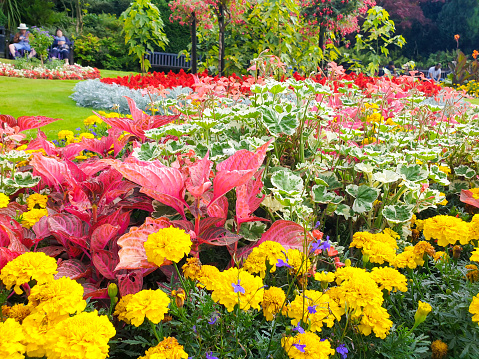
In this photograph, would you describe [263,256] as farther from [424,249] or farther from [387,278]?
[424,249]

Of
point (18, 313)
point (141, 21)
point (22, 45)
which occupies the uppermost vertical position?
point (141, 21)

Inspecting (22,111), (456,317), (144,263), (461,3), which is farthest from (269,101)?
(461,3)

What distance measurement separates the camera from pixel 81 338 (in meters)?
0.73

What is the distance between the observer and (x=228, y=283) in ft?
2.95

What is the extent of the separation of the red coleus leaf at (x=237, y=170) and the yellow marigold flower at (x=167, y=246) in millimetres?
365

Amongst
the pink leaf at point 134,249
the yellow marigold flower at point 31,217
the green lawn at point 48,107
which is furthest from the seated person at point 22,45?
the pink leaf at point 134,249

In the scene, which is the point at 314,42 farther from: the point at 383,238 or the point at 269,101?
the point at 383,238

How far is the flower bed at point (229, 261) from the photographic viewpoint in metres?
0.89

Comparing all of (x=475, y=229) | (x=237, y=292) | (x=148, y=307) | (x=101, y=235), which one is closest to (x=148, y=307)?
(x=148, y=307)

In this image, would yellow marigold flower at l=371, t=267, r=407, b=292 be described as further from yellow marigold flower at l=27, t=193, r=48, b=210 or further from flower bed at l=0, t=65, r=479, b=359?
yellow marigold flower at l=27, t=193, r=48, b=210

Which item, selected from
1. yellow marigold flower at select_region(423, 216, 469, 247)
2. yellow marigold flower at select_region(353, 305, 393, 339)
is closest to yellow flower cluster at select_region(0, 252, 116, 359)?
yellow marigold flower at select_region(353, 305, 393, 339)

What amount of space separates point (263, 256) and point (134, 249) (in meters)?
0.41

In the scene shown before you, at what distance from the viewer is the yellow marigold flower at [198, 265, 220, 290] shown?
97 cm

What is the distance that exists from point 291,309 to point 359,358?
0.26 meters
